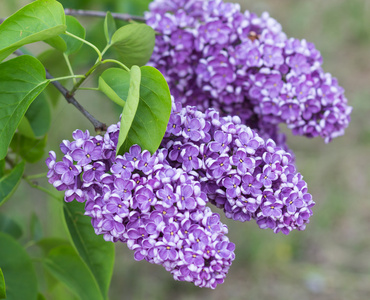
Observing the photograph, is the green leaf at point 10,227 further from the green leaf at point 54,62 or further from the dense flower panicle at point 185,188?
the dense flower panicle at point 185,188

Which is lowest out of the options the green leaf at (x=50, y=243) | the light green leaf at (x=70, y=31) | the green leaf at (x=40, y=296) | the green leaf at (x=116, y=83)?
the green leaf at (x=40, y=296)

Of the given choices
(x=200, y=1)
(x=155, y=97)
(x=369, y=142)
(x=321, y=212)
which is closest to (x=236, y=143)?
(x=155, y=97)

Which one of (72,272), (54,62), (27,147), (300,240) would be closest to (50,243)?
(72,272)

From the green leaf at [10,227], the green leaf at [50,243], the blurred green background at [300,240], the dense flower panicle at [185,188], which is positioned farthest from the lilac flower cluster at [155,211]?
the blurred green background at [300,240]

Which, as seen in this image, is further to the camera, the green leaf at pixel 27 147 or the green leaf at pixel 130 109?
the green leaf at pixel 27 147

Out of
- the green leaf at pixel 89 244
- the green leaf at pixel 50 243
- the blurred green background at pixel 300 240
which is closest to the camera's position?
the green leaf at pixel 89 244
